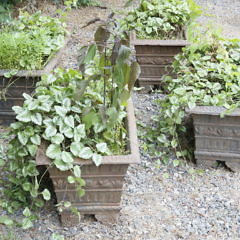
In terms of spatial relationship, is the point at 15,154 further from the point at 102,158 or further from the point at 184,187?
the point at 184,187

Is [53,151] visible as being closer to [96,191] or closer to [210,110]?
[96,191]

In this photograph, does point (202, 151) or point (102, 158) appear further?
point (202, 151)

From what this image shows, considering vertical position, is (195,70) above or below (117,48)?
below

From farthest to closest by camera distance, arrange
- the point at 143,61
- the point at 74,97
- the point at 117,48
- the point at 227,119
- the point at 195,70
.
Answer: the point at 143,61, the point at 195,70, the point at 227,119, the point at 74,97, the point at 117,48

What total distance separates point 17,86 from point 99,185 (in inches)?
46.1

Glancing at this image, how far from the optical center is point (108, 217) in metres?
2.58

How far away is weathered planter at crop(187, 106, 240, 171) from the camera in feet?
9.34

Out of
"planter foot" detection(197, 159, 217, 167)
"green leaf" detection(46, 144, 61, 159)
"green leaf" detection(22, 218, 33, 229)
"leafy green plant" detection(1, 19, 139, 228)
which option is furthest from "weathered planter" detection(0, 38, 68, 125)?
"planter foot" detection(197, 159, 217, 167)

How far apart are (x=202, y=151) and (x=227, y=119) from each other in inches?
11.7

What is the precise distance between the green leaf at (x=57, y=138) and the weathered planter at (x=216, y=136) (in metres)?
0.90

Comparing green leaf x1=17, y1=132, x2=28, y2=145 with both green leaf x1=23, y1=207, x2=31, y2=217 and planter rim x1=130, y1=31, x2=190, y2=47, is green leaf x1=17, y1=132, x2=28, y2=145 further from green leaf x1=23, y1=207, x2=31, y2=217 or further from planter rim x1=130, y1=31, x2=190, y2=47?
planter rim x1=130, y1=31, x2=190, y2=47

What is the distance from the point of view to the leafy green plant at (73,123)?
7.48 ft

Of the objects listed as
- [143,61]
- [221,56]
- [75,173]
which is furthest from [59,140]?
[143,61]

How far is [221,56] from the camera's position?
10.7ft
